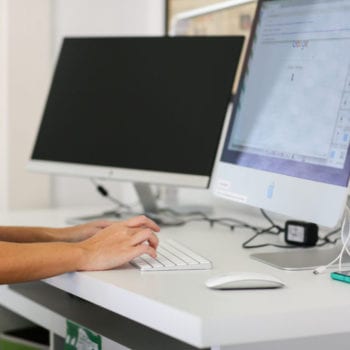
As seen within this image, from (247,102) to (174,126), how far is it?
0.24 meters

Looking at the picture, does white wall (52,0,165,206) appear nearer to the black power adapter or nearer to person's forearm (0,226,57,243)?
person's forearm (0,226,57,243)

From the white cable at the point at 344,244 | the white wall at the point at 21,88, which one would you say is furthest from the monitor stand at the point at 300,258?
the white wall at the point at 21,88

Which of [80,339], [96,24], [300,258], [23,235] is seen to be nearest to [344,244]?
[300,258]

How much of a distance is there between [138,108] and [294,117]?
541mm

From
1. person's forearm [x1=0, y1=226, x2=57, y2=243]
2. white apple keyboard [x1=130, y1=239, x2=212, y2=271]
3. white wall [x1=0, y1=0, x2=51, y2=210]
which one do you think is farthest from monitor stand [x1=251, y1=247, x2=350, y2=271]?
white wall [x1=0, y1=0, x2=51, y2=210]

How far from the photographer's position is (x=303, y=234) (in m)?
1.60

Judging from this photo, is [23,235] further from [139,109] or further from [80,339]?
[139,109]

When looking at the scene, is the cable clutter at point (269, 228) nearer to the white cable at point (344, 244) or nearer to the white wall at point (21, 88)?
the white cable at point (344, 244)

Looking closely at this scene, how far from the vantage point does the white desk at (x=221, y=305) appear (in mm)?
975

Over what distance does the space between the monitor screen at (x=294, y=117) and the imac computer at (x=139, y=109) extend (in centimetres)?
12

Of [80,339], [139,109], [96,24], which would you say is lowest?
[80,339]

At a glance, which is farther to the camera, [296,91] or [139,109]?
[139,109]

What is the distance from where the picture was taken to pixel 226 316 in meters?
0.97

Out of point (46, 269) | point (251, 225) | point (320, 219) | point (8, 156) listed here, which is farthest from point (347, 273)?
point (8, 156)
